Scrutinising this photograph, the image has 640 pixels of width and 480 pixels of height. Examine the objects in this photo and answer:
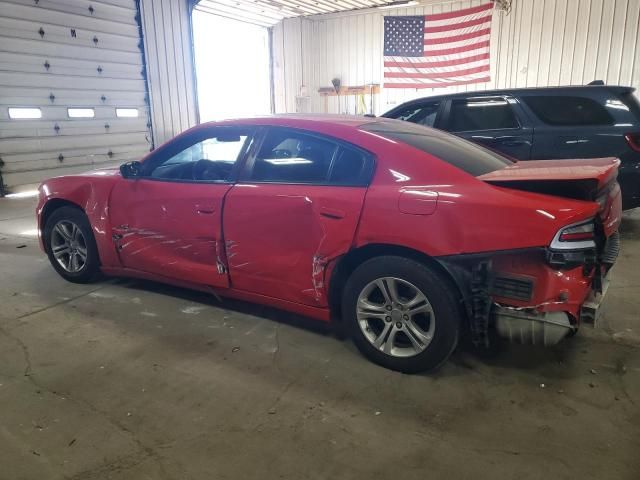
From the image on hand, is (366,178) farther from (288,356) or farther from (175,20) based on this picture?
(175,20)

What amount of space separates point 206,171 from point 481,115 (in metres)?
3.73

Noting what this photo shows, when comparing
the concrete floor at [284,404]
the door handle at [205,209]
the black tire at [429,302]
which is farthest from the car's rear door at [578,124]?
the door handle at [205,209]

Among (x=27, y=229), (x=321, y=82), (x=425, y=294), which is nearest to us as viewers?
(x=425, y=294)

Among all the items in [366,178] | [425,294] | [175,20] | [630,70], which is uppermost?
[175,20]

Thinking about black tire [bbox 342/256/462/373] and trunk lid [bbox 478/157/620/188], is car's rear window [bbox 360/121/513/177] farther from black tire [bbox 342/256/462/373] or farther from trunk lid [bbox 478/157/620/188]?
black tire [bbox 342/256/462/373]

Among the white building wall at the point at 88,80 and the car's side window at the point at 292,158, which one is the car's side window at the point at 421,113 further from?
the white building wall at the point at 88,80

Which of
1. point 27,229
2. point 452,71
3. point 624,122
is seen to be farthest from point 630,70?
point 27,229

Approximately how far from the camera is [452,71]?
1184cm

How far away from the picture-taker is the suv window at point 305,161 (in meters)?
2.63

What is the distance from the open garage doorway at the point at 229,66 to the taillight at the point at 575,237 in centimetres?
1124

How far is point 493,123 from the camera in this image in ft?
18.3

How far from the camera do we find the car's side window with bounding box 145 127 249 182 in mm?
3195

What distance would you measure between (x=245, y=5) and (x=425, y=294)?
1152 cm

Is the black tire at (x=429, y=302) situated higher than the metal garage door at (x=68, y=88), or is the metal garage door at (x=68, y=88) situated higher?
the metal garage door at (x=68, y=88)
